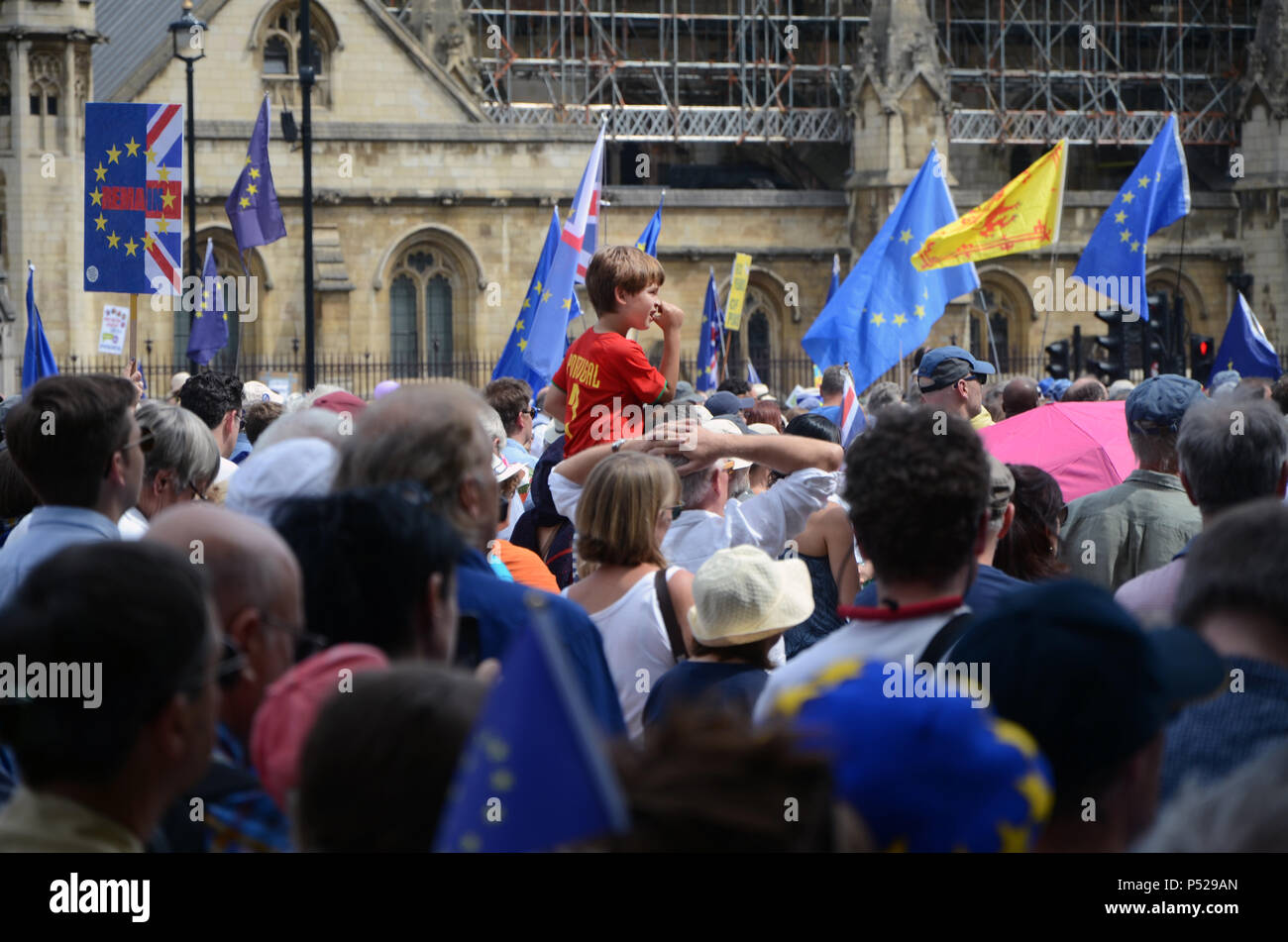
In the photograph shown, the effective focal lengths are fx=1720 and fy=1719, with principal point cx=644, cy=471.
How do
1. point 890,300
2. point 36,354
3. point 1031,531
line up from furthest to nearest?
1. point 36,354
2. point 890,300
3. point 1031,531

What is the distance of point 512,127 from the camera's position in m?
29.5

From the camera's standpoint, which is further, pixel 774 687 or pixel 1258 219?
pixel 1258 219

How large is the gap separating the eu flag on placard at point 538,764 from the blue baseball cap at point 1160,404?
4141mm

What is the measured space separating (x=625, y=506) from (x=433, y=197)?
84.9 feet

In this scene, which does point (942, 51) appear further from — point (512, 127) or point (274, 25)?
point (274, 25)

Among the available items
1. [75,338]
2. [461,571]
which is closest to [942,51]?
[75,338]

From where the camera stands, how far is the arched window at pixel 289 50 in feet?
99.0

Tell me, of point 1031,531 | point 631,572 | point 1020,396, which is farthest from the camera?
point 1020,396

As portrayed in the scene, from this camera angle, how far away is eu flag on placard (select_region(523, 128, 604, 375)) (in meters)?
11.2

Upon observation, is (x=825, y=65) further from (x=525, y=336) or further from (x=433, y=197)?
(x=525, y=336)

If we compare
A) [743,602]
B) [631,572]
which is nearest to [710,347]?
[631,572]

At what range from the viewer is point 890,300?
1084 centimetres

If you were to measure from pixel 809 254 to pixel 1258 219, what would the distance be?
9953 mm
